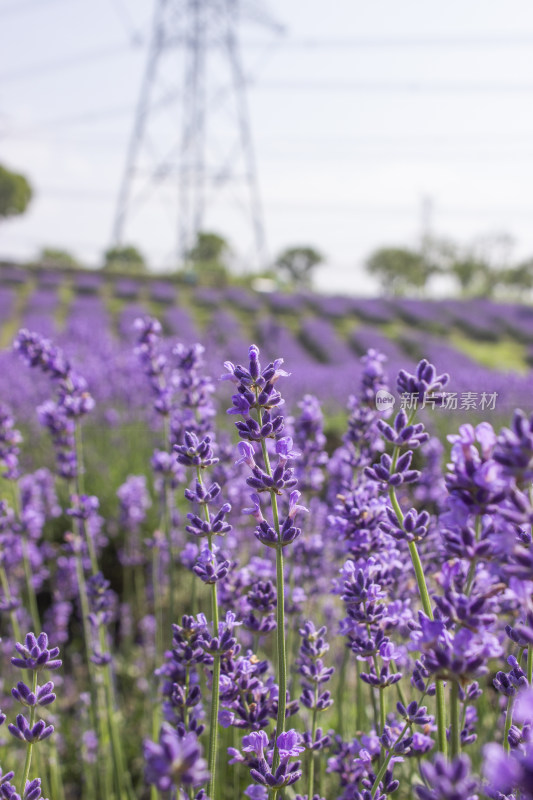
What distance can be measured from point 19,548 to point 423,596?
2768mm

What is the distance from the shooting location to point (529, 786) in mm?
611

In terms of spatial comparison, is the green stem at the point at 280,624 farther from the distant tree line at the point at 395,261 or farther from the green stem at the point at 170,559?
the distant tree line at the point at 395,261

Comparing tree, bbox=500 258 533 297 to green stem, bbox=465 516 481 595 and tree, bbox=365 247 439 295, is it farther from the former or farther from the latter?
green stem, bbox=465 516 481 595

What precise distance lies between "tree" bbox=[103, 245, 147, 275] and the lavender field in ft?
54.8

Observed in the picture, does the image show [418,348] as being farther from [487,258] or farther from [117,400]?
[487,258]

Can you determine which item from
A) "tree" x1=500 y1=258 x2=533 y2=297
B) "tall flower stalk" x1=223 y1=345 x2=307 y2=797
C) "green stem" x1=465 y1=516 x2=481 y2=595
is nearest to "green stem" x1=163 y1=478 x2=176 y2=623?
"tall flower stalk" x1=223 y1=345 x2=307 y2=797

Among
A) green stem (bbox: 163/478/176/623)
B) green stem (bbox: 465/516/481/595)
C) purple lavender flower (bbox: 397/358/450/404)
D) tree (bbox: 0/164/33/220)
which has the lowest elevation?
green stem (bbox: 163/478/176/623)

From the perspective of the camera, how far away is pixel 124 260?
93.1 ft

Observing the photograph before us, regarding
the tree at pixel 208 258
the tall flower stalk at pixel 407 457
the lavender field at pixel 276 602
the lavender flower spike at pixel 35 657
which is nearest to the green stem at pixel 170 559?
the lavender field at pixel 276 602

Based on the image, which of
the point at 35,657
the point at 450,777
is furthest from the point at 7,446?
the point at 450,777

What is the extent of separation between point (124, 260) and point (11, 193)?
9.28 metres

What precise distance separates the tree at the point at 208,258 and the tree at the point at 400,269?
7.55 metres

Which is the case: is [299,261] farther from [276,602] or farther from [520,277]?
[276,602]

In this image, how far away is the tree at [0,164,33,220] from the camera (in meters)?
33.7
